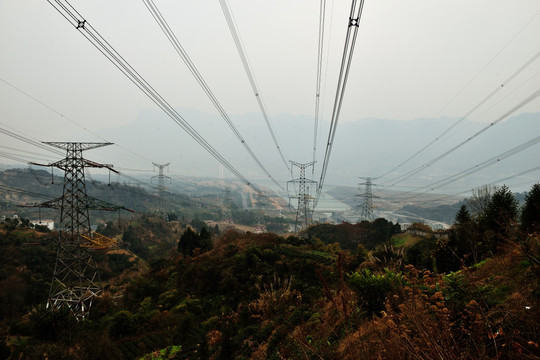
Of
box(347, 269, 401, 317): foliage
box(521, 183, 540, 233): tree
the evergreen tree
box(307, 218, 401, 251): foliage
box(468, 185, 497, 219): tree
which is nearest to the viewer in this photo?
box(347, 269, 401, 317): foliage

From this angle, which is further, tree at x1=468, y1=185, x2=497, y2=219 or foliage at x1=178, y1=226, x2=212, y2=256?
foliage at x1=178, y1=226, x2=212, y2=256

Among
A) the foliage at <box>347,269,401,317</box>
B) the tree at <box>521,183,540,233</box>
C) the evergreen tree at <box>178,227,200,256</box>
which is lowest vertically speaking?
the evergreen tree at <box>178,227,200,256</box>

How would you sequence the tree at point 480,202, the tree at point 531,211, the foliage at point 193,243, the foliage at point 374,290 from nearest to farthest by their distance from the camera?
the foliage at point 374,290
the tree at point 531,211
the tree at point 480,202
the foliage at point 193,243

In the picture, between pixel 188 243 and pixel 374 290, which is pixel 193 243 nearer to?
pixel 188 243

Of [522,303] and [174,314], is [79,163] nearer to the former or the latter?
[174,314]

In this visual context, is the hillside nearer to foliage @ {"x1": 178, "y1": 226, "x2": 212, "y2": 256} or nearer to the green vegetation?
the green vegetation

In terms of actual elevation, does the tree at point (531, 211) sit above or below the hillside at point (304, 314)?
above

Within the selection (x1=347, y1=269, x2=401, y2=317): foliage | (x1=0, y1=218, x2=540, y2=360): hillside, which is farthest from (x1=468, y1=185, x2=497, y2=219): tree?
(x1=347, y1=269, x2=401, y2=317): foliage

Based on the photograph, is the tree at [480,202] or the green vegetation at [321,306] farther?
the tree at [480,202]

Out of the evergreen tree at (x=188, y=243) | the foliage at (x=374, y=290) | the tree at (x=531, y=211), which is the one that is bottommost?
the evergreen tree at (x=188, y=243)

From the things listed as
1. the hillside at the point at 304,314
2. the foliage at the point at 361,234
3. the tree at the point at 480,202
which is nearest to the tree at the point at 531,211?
the hillside at the point at 304,314

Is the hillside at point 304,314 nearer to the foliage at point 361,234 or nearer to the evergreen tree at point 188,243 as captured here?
the evergreen tree at point 188,243

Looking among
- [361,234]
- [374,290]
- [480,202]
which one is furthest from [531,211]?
[480,202]
